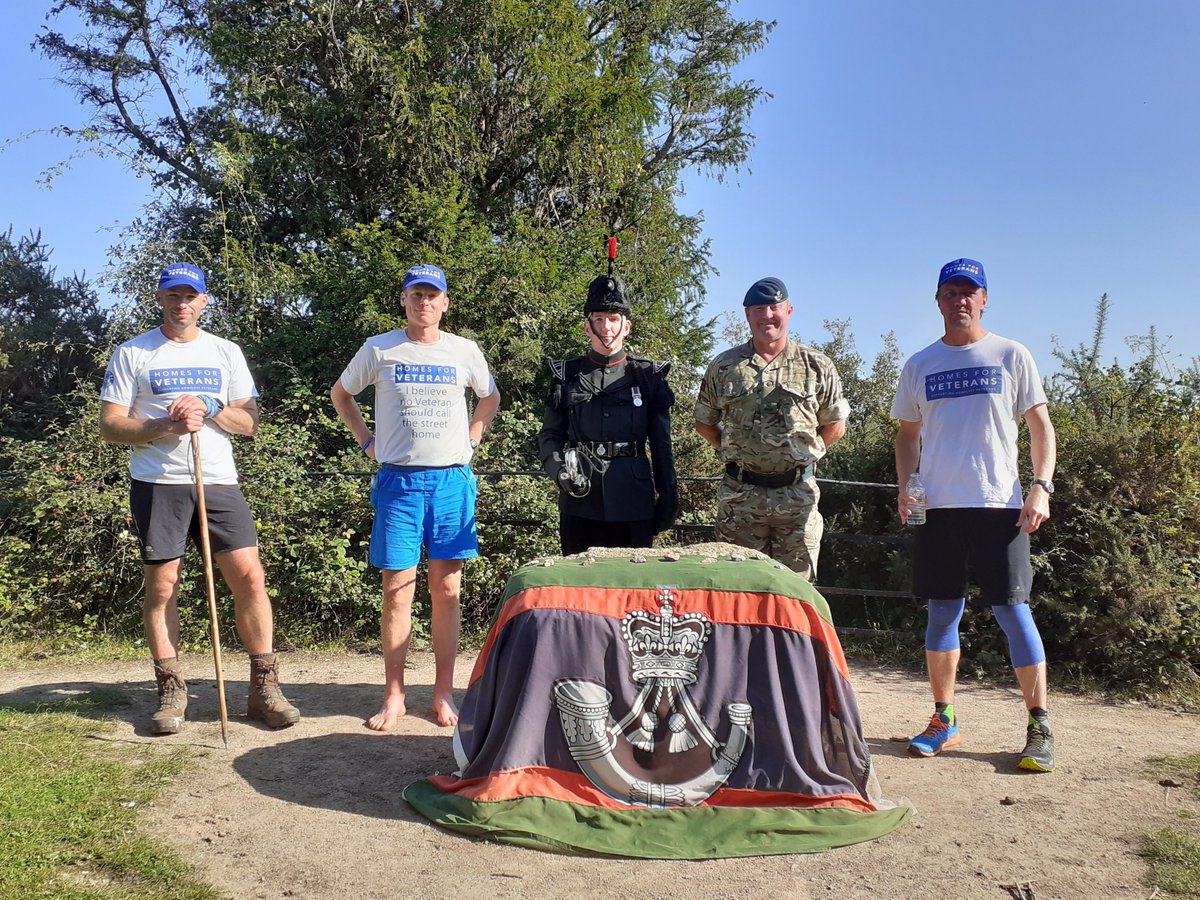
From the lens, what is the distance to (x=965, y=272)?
3895 mm

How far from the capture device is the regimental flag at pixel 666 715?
317 centimetres

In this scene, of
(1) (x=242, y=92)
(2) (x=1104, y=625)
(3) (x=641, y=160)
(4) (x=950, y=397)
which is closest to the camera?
(4) (x=950, y=397)

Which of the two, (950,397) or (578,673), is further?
(950,397)

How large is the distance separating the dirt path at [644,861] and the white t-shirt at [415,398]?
4.33 feet

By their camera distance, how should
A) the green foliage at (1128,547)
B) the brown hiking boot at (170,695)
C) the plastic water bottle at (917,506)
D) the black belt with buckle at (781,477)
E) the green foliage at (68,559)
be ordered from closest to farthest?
the plastic water bottle at (917,506)
the black belt with buckle at (781,477)
the brown hiking boot at (170,695)
the green foliage at (1128,547)
the green foliage at (68,559)

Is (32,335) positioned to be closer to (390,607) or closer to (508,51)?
(508,51)

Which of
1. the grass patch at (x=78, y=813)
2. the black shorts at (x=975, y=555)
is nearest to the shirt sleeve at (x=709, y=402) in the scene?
the black shorts at (x=975, y=555)

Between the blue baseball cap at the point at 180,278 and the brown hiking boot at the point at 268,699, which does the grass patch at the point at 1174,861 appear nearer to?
the brown hiking boot at the point at 268,699

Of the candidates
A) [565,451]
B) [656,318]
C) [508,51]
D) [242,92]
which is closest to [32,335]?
[242,92]

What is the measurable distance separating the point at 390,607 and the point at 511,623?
1.19 meters

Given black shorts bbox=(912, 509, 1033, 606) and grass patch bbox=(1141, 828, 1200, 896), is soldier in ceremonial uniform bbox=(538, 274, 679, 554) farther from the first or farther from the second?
grass patch bbox=(1141, 828, 1200, 896)

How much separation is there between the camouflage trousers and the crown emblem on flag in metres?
0.96

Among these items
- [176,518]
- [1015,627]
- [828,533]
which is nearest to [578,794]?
[1015,627]

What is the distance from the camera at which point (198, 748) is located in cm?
404
